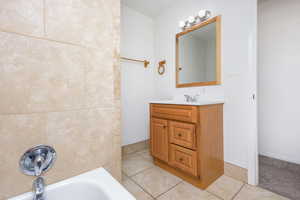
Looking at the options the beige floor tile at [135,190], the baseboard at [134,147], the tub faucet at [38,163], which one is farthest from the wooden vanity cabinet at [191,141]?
the tub faucet at [38,163]

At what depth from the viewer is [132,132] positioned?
2.11m

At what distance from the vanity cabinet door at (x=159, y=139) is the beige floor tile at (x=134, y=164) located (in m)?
0.23

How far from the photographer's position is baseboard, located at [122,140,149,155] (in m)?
2.00

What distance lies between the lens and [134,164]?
174 centimetres

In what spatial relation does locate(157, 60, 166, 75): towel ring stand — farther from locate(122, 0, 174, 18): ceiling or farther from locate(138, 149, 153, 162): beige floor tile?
locate(138, 149, 153, 162): beige floor tile

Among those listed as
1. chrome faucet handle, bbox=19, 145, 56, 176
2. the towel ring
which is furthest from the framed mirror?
chrome faucet handle, bbox=19, 145, 56, 176

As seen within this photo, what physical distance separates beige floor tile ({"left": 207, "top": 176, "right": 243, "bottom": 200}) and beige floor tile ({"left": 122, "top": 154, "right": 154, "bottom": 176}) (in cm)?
76

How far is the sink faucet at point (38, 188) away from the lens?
2.20 feet

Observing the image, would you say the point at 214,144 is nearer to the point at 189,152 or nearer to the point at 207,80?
the point at 189,152

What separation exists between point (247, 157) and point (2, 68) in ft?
6.64

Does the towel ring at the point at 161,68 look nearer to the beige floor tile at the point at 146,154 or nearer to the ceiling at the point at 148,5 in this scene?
the ceiling at the point at 148,5

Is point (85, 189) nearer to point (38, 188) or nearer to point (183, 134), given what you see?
point (38, 188)

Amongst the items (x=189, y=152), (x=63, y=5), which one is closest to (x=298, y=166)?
(x=189, y=152)

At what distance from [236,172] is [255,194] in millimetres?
230
